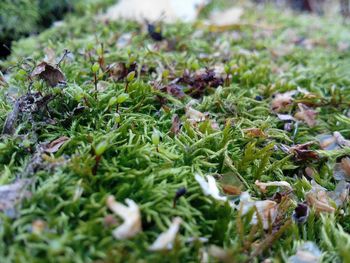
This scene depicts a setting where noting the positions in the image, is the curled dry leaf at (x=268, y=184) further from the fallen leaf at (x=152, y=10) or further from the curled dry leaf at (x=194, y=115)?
the fallen leaf at (x=152, y=10)

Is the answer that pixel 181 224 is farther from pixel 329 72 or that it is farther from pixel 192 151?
pixel 329 72

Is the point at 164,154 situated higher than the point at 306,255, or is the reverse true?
the point at 164,154

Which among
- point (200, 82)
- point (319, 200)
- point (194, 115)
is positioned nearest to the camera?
point (319, 200)

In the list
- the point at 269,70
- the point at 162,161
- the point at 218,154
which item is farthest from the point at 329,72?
the point at 162,161

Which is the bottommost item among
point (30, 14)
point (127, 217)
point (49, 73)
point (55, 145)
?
point (127, 217)

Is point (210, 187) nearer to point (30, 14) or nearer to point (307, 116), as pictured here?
point (307, 116)

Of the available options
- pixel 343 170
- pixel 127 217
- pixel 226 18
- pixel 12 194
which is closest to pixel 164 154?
pixel 127 217
